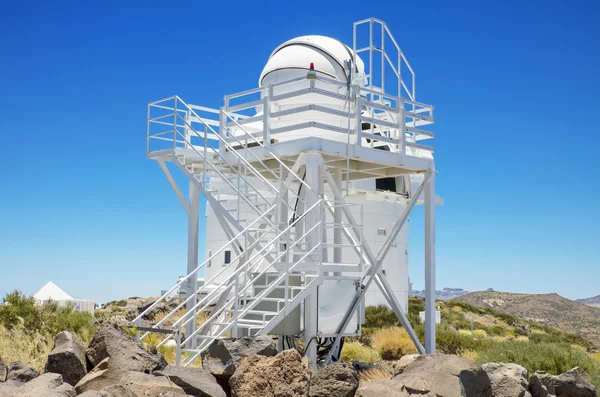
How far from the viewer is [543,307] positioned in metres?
68.0

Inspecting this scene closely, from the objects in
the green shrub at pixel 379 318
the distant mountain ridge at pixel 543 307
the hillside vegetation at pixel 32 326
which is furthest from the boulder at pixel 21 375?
the distant mountain ridge at pixel 543 307

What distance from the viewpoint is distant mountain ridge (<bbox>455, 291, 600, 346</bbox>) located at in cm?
6162

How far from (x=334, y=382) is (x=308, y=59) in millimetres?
11278

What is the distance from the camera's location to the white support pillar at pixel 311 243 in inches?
587

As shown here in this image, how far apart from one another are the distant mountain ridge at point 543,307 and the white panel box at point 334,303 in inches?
1807

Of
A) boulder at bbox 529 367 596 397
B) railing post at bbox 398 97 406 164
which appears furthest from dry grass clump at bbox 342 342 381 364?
boulder at bbox 529 367 596 397

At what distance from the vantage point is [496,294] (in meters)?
75.5

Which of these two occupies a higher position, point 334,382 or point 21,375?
point 334,382

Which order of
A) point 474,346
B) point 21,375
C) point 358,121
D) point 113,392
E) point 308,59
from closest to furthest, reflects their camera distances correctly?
1. point 113,392
2. point 21,375
3. point 358,121
4. point 308,59
5. point 474,346

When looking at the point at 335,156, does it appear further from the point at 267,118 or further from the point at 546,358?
the point at 546,358

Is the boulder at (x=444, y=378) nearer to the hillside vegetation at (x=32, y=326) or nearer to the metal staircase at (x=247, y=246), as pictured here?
the metal staircase at (x=247, y=246)

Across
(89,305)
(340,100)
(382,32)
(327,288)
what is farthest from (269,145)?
(89,305)

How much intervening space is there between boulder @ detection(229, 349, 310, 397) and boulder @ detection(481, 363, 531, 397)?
3283 millimetres

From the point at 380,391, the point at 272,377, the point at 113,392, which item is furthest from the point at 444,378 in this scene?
the point at 113,392
